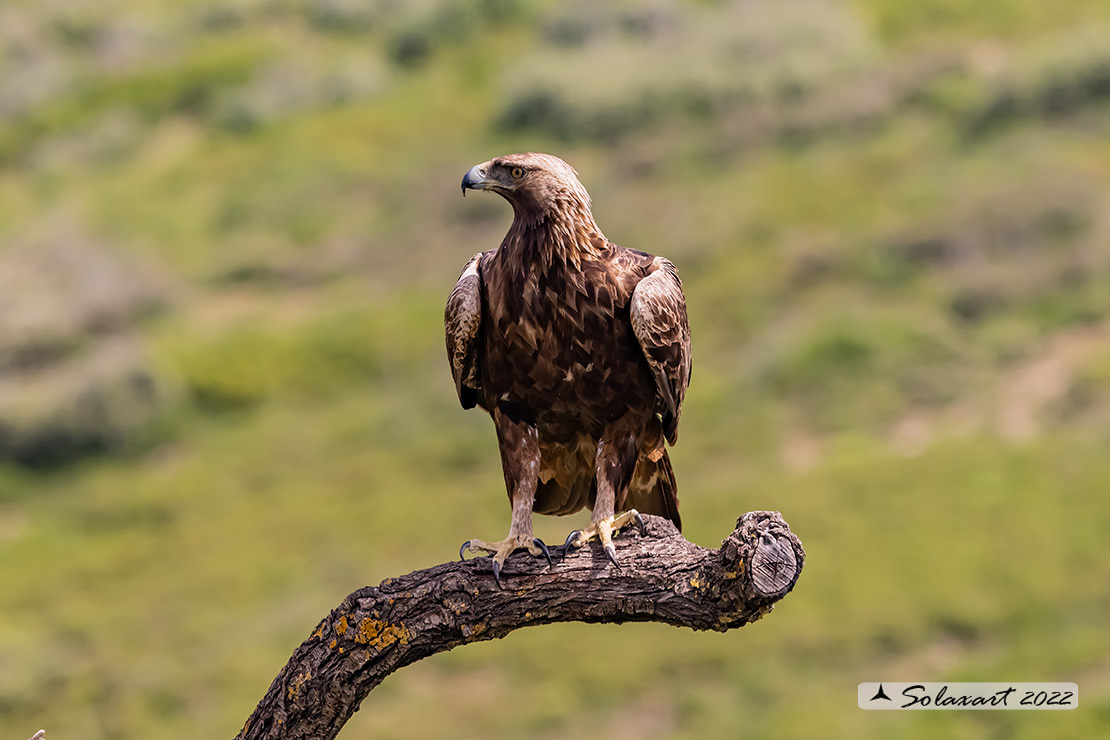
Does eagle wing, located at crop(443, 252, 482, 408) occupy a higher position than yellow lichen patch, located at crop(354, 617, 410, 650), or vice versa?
eagle wing, located at crop(443, 252, 482, 408)

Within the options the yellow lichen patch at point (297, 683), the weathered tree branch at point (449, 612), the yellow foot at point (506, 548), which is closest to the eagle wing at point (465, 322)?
the yellow foot at point (506, 548)

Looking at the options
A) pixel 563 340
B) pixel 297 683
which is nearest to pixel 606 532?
pixel 563 340

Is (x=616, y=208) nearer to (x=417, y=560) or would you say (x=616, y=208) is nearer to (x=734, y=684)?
(x=417, y=560)

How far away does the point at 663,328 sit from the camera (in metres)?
5.66

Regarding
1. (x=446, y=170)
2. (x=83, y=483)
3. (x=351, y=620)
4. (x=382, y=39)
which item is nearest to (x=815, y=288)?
(x=446, y=170)

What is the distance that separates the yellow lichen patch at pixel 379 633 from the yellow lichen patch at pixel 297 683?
0.29 m

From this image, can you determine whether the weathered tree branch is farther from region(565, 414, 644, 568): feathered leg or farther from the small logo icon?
the small logo icon

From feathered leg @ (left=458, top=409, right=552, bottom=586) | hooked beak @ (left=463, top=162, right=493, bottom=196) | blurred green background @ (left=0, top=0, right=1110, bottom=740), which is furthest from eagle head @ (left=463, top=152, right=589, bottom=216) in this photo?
blurred green background @ (left=0, top=0, right=1110, bottom=740)

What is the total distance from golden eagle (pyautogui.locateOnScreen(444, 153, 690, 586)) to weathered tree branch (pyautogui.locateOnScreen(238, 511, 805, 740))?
183 millimetres

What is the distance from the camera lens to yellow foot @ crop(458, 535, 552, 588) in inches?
211

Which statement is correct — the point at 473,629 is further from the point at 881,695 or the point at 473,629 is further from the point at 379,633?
the point at 881,695

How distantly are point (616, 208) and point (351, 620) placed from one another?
19.5 m

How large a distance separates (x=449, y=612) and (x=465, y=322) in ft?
4.41

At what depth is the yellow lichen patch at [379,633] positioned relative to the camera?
5234 millimetres
